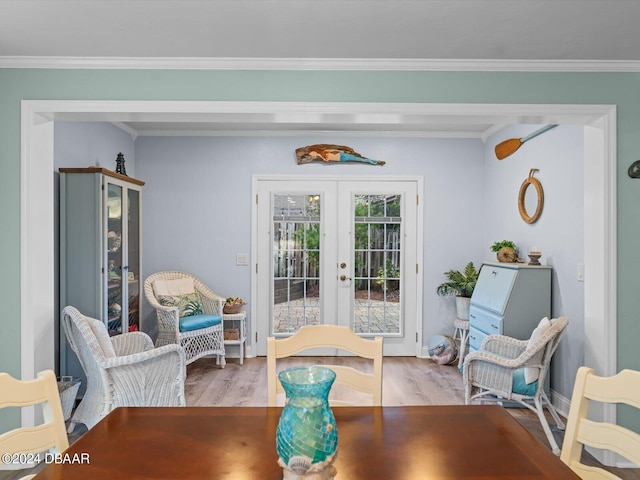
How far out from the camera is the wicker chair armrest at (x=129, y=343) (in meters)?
3.36

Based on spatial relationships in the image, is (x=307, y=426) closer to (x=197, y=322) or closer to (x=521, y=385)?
(x=521, y=385)

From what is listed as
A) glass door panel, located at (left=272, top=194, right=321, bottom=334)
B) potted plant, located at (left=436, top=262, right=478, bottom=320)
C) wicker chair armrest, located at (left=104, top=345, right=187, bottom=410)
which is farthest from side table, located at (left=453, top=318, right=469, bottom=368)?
wicker chair armrest, located at (left=104, top=345, right=187, bottom=410)

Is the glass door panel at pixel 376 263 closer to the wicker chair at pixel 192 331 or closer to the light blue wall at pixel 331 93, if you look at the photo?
the wicker chair at pixel 192 331

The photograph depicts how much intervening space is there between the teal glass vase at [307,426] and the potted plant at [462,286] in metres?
3.94

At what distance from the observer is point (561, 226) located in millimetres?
3615

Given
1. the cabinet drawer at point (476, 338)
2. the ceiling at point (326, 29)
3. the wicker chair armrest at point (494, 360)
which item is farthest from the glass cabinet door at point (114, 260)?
the cabinet drawer at point (476, 338)

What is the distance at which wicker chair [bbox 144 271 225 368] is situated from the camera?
4.42 m

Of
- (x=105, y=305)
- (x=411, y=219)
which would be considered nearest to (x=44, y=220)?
(x=105, y=305)

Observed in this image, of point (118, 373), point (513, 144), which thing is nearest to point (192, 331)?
point (118, 373)

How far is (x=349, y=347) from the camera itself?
6.08ft

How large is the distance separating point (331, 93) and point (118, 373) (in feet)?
7.03

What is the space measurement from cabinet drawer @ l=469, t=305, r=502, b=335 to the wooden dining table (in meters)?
2.20

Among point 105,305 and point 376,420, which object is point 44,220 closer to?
point 105,305

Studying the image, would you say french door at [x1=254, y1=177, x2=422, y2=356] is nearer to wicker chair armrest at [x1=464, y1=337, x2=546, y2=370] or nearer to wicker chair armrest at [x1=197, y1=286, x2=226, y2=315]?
wicker chair armrest at [x1=197, y1=286, x2=226, y2=315]
